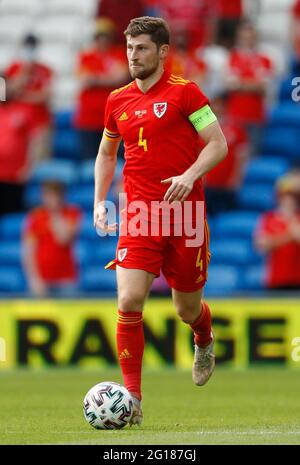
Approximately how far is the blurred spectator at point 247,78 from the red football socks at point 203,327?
23.0 ft

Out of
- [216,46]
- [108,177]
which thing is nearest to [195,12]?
[216,46]

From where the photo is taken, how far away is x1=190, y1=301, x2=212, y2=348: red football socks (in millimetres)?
9078

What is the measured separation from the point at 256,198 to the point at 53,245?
2.78 meters

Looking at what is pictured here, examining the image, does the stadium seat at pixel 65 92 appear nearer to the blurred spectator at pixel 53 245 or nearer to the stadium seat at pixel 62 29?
the stadium seat at pixel 62 29

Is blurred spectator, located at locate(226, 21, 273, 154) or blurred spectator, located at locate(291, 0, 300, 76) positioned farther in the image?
blurred spectator, located at locate(291, 0, 300, 76)

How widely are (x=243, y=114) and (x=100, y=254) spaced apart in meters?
2.40

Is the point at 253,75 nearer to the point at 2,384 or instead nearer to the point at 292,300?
the point at 292,300

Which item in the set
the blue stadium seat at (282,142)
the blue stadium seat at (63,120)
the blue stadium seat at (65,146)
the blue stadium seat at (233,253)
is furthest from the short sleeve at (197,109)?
the blue stadium seat at (63,120)

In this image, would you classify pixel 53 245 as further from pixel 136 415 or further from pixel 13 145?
pixel 136 415

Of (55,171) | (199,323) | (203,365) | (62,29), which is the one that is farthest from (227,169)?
(199,323)

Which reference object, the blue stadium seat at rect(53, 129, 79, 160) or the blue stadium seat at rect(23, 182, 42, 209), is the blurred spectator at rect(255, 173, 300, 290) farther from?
the blue stadium seat at rect(53, 129, 79, 160)

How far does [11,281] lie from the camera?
16469 mm

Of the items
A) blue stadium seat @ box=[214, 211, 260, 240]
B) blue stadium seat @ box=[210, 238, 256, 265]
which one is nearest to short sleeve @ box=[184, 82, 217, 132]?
blue stadium seat @ box=[210, 238, 256, 265]

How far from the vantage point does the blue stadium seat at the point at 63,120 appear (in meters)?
18.2
